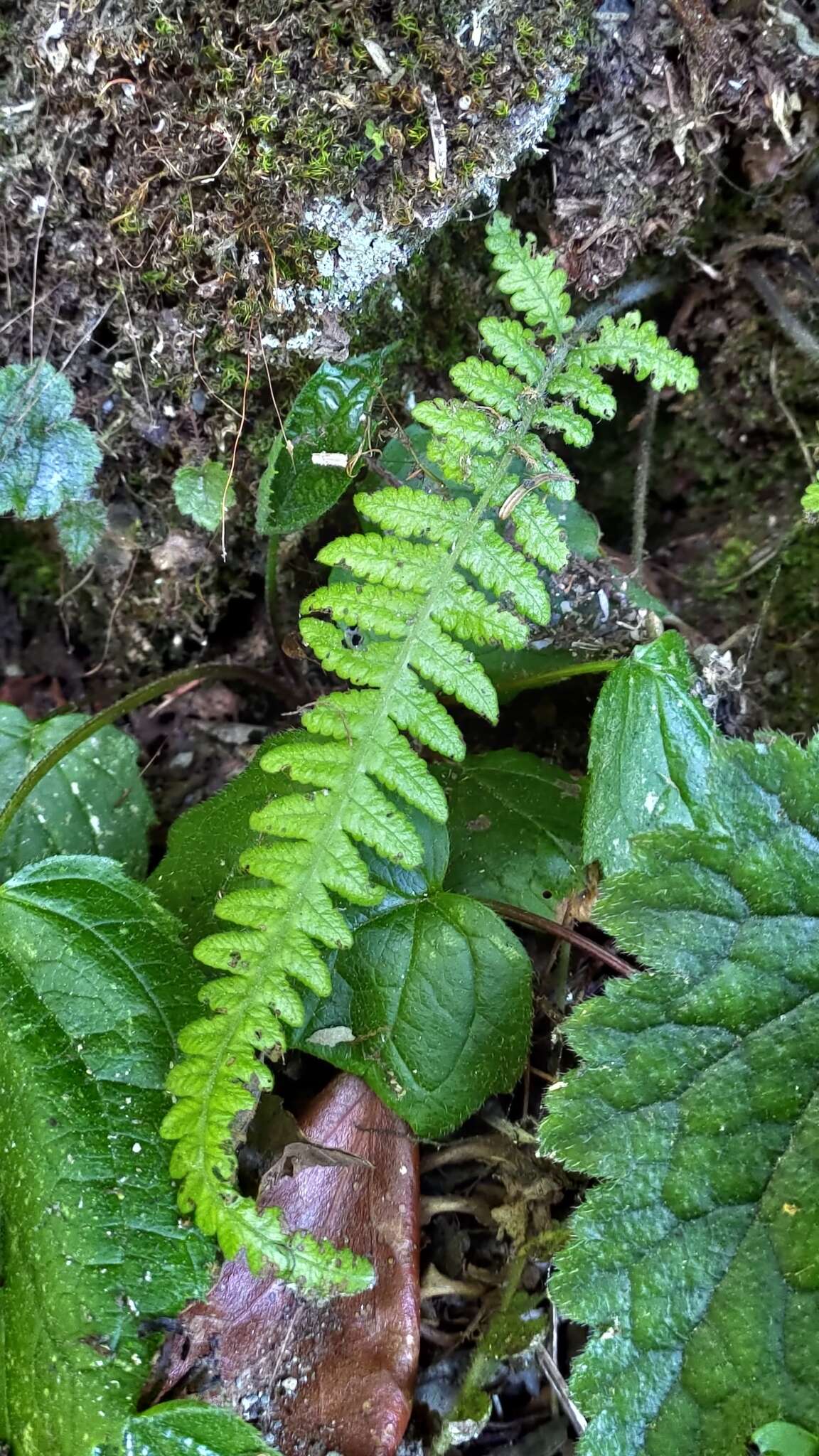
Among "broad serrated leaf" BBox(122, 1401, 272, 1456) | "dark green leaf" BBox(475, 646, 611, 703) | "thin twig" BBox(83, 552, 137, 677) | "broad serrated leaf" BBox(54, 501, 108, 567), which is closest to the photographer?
"broad serrated leaf" BBox(122, 1401, 272, 1456)

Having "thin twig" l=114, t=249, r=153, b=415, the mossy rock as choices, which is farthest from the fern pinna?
"thin twig" l=114, t=249, r=153, b=415

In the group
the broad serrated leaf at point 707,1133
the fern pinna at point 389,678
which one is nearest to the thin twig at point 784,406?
the fern pinna at point 389,678

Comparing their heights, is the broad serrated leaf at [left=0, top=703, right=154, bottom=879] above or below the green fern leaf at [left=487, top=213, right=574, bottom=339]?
below

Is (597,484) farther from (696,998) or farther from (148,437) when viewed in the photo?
(696,998)

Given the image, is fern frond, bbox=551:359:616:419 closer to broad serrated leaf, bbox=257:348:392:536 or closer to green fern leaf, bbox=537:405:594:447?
green fern leaf, bbox=537:405:594:447

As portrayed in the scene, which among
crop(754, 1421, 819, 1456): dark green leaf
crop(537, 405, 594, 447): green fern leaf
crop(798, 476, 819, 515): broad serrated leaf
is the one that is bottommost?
crop(754, 1421, 819, 1456): dark green leaf

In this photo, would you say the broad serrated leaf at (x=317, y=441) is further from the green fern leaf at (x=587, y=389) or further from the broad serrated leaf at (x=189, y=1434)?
the broad serrated leaf at (x=189, y=1434)

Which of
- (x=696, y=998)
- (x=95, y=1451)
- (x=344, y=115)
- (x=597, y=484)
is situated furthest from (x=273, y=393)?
(x=95, y=1451)
